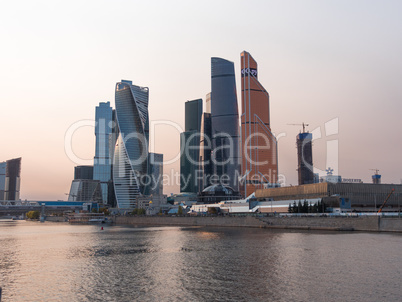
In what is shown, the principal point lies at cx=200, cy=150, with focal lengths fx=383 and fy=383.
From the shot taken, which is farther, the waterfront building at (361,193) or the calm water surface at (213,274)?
the waterfront building at (361,193)

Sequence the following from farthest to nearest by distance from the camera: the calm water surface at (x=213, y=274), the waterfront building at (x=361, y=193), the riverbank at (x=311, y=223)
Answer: the waterfront building at (x=361, y=193)
the riverbank at (x=311, y=223)
the calm water surface at (x=213, y=274)

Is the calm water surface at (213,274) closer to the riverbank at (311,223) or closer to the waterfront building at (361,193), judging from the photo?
the riverbank at (311,223)

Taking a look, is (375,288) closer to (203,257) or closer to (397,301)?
(397,301)

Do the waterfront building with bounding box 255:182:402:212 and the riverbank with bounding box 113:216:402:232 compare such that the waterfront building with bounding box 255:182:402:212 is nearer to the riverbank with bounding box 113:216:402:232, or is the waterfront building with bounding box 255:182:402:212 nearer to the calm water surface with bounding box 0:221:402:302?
the riverbank with bounding box 113:216:402:232

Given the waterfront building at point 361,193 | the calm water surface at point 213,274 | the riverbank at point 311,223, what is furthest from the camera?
the waterfront building at point 361,193

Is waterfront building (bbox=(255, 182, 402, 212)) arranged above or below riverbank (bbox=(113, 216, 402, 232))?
above

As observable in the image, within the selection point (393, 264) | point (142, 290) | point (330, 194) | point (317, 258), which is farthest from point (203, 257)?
point (330, 194)

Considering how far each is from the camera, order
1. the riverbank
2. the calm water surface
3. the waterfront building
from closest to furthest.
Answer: the calm water surface, the riverbank, the waterfront building

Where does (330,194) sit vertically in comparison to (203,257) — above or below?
above

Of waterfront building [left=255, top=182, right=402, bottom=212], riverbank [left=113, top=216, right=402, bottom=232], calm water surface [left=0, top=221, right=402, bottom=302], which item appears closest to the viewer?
calm water surface [left=0, top=221, right=402, bottom=302]

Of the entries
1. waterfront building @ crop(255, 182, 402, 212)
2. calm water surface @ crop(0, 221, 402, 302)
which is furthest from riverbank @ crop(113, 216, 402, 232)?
waterfront building @ crop(255, 182, 402, 212)

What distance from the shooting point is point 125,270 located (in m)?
46.3

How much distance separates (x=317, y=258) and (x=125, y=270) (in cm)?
2529

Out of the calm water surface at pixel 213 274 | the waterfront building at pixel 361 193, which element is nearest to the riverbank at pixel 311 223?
the calm water surface at pixel 213 274
